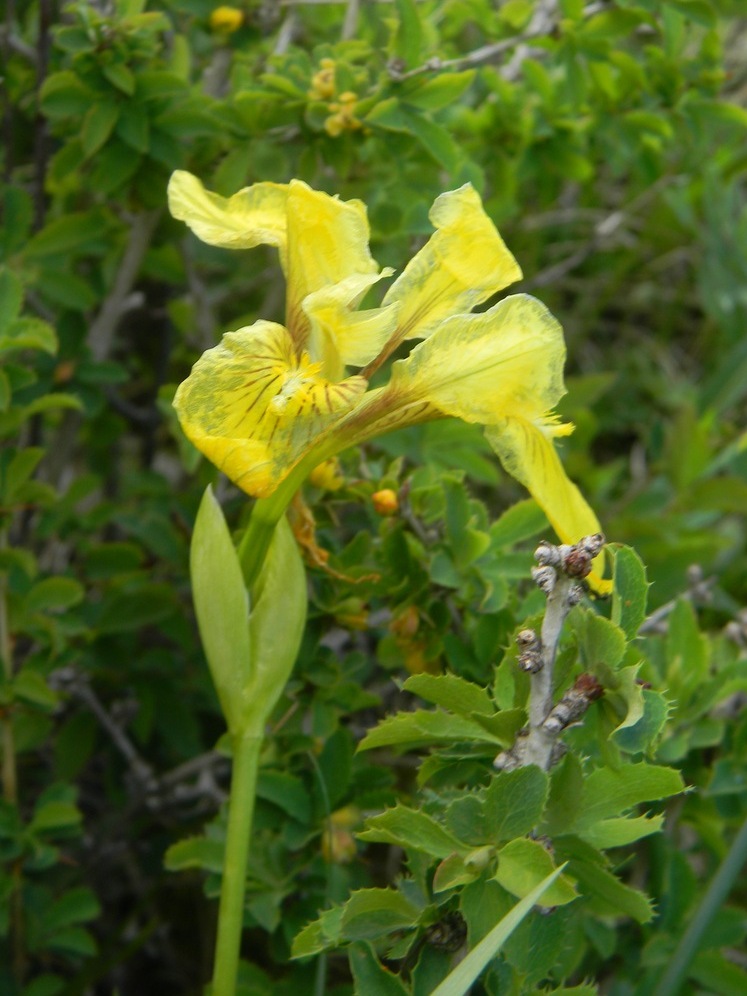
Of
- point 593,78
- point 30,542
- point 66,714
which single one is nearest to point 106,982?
point 66,714

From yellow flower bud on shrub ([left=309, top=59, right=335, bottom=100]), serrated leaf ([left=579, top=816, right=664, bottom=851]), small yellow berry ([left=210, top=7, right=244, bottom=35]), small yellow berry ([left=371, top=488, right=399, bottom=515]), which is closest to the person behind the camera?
serrated leaf ([left=579, top=816, right=664, bottom=851])

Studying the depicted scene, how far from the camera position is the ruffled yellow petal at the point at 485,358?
3.09 ft

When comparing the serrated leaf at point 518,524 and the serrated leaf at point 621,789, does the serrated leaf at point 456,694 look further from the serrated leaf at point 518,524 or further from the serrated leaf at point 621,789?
the serrated leaf at point 518,524

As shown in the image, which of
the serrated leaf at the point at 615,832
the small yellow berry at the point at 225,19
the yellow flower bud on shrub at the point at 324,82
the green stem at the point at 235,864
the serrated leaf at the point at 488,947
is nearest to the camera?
the serrated leaf at the point at 488,947

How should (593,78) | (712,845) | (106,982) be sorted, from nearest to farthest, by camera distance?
(712,845), (593,78), (106,982)

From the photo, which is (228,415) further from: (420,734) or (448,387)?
(420,734)

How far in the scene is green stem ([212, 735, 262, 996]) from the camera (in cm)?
98

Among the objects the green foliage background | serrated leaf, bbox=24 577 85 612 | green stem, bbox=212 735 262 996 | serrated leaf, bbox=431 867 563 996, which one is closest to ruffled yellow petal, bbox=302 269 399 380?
the green foliage background

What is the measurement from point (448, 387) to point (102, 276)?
36.5 inches

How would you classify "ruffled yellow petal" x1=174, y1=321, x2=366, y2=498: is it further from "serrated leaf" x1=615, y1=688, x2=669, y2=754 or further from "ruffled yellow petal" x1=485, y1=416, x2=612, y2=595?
"serrated leaf" x1=615, y1=688, x2=669, y2=754

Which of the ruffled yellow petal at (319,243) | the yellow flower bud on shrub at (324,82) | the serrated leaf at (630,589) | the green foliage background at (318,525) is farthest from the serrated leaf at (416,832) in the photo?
the yellow flower bud on shrub at (324,82)

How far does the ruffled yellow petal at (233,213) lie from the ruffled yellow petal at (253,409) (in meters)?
0.15

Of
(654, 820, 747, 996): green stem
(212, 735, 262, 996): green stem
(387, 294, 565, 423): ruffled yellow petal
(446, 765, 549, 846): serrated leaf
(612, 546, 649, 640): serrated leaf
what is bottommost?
(654, 820, 747, 996): green stem

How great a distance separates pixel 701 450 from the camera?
6.87 feet
